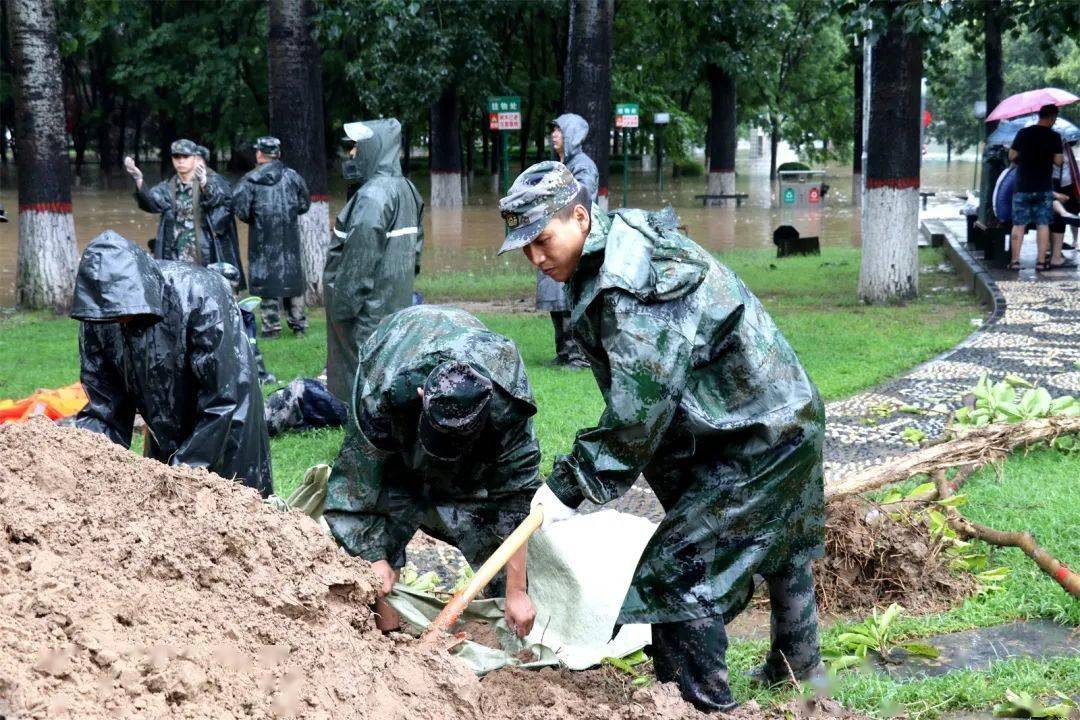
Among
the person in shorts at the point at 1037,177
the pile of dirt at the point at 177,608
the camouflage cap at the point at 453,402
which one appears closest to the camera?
the pile of dirt at the point at 177,608

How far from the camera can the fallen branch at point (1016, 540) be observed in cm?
473

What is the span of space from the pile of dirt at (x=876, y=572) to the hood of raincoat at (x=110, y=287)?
287 cm

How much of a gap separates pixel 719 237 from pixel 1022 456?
643 inches

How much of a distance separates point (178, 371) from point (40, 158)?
966 centimetres

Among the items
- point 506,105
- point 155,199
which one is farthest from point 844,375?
point 506,105

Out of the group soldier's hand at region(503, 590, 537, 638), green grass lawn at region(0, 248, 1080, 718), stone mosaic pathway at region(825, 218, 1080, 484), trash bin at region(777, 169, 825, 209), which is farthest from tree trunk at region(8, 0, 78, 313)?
trash bin at region(777, 169, 825, 209)

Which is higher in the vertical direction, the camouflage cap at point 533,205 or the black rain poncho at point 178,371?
the camouflage cap at point 533,205

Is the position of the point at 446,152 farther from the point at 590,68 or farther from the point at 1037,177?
the point at 1037,177

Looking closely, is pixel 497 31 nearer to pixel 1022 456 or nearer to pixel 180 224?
pixel 180 224

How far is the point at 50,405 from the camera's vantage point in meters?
7.46

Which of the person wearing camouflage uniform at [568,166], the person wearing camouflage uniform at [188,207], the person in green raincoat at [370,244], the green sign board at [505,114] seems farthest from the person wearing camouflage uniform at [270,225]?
the green sign board at [505,114]

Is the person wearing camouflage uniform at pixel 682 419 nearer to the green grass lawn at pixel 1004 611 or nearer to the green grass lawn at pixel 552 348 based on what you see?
the green grass lawn at pixel 1004 611

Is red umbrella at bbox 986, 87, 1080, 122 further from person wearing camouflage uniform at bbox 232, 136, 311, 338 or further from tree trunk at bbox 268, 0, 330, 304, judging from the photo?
person wearing camouflage uniform at bbox 232, 136, 311, 338

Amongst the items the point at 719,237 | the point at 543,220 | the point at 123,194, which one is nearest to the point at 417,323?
the point at 543,220
